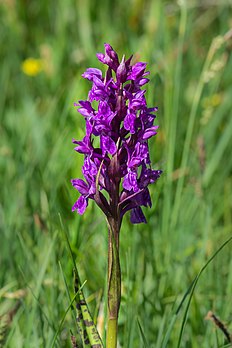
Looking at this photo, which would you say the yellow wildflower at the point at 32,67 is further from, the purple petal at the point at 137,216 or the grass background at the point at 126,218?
the purple petal at the point at 137,216

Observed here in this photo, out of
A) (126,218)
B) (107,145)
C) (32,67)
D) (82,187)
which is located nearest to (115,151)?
(107,145)

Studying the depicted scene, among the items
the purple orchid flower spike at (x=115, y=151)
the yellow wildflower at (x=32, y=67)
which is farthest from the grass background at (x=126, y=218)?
the purple orchid flower spike at (x=115, y=151)

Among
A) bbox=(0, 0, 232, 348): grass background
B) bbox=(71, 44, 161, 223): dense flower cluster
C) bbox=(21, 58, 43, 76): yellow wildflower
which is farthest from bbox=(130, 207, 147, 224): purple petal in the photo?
bbox=(21, 58, 43, 76): yellow wildflower

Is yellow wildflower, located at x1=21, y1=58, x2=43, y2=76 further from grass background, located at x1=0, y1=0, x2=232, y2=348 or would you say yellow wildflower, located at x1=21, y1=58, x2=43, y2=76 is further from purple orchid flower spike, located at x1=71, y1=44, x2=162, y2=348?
purple orchid flower spike, located at x1=71, y1=44, x2=162, y2=348

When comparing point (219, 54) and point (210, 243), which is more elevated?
point (219, 54)

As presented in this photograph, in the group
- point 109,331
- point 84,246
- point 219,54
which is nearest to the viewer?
point 109,331

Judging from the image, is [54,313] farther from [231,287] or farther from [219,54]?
[219,54]

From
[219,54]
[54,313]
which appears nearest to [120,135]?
[54,313]
